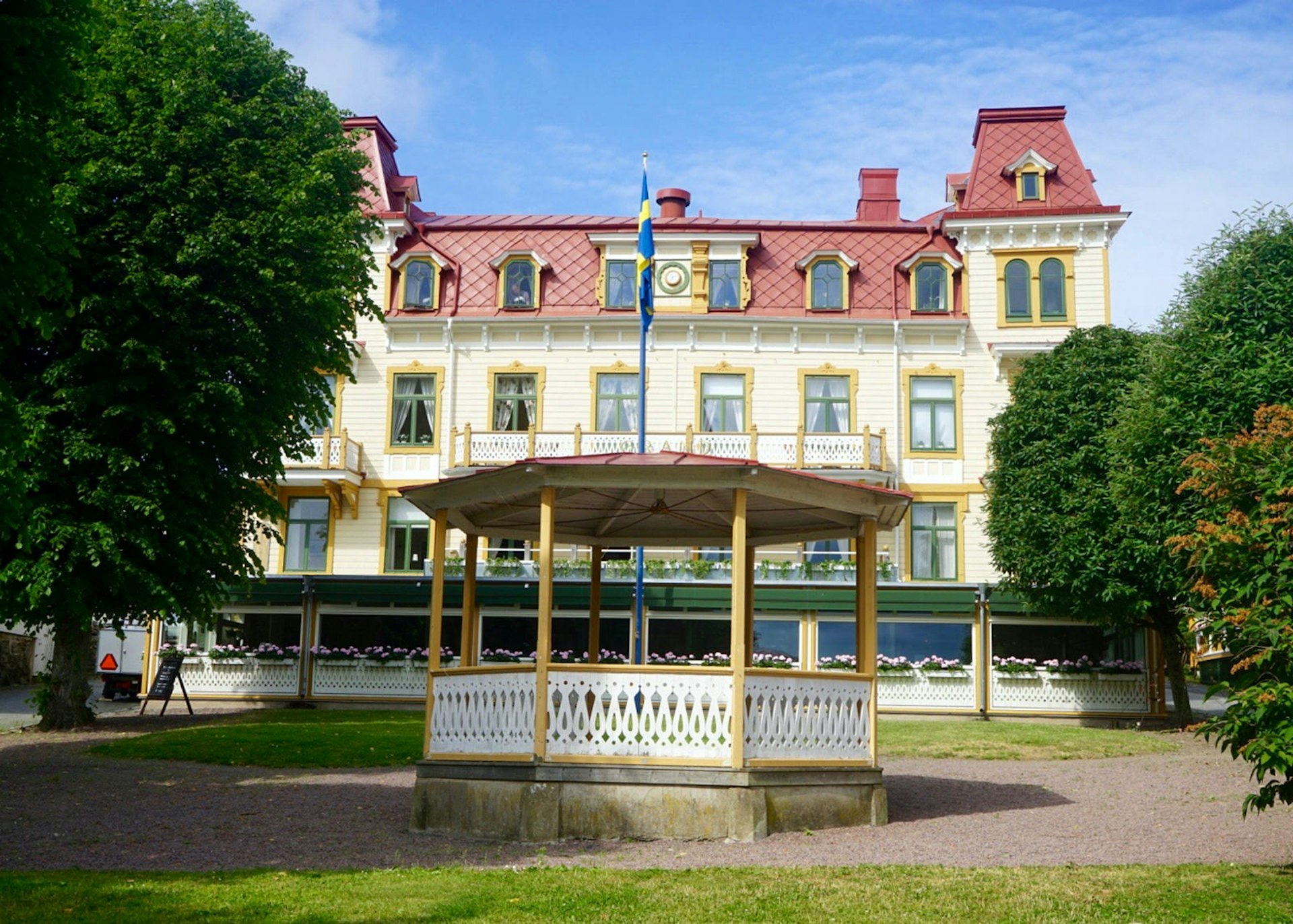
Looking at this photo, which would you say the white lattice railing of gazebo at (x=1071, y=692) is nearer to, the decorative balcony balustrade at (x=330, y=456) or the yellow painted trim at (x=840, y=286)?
the yellow painted trim at (x=840, y=286)

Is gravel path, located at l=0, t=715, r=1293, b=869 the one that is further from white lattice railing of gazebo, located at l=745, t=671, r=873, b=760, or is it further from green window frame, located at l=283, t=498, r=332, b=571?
green window frame, located at l=283, t=498, r=332, b=571

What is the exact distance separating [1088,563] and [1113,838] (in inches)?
660

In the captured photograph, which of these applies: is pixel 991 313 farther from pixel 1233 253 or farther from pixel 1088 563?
pixel 1233 253

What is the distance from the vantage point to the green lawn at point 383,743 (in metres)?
21.9

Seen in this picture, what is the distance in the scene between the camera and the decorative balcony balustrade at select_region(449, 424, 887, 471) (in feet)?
118

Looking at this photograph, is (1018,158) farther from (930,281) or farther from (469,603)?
(469,603)

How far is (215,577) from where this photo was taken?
25.6 meters

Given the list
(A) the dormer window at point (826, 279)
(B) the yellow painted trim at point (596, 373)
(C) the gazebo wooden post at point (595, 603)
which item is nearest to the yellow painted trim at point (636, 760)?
(C) the gazebo wooden post at point (595, 603)

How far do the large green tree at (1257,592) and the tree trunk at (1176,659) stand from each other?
65.2 feet

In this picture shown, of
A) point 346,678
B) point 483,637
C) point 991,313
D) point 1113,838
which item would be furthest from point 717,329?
point 1113,838

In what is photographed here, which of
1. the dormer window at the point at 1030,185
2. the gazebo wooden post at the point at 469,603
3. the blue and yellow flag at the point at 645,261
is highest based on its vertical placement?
the dormer window at the point at 1030,185

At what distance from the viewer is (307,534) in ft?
123

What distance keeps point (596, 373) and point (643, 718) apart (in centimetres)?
2510

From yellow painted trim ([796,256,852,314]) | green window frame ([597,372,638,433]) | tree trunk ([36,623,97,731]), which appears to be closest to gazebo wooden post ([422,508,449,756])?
tree trunk ([36,623,97,731])
